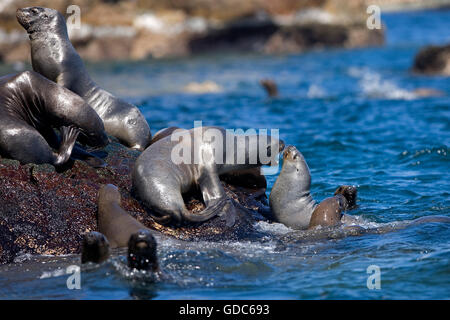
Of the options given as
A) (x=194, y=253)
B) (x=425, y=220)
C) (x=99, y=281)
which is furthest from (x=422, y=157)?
(x=99, y=281)

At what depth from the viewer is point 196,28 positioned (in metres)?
33.8

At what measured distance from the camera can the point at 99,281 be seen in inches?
203

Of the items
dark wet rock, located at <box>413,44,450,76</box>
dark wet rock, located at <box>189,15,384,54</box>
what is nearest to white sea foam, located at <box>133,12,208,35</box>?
dark wet rock, located at <box>189,15,384,54</box>

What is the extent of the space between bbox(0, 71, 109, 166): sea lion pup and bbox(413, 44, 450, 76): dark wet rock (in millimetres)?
15954

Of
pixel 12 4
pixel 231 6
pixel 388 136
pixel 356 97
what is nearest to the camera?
pixel 388 136

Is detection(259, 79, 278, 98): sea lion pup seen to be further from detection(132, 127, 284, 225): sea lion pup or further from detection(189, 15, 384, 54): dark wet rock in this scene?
detection(189, 15, 384, 54): dark wet rock

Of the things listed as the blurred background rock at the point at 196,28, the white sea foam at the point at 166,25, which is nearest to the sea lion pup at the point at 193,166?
the blurred background rock at the point at 196,28

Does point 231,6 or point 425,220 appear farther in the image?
point 231,6

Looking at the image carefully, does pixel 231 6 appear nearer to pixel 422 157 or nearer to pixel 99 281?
pixel 422 157

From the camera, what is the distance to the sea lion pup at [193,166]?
6035mm

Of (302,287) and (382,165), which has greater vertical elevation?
(382,165)

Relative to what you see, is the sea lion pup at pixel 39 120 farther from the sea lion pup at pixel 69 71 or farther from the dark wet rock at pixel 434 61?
the dark wet rock at pixel 434 61
